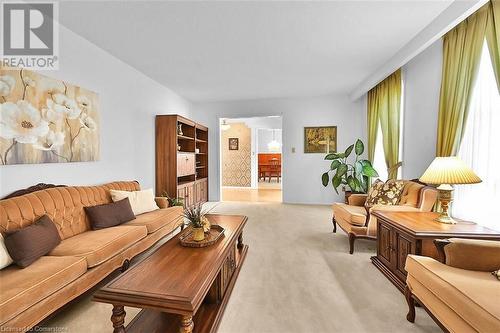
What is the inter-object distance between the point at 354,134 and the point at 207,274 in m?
5.40

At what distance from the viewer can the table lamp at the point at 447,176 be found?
6.84 ft

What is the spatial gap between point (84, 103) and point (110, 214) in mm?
1485

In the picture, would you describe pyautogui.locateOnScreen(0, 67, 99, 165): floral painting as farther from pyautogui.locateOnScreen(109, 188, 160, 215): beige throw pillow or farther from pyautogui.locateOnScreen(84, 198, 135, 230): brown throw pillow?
pyautogui.locateOnScreen(84, 198, 135, 230): brown throw pillow

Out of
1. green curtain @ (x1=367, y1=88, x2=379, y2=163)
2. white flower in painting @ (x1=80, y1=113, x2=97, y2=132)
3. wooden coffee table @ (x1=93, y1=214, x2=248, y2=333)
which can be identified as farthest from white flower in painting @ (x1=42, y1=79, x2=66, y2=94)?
green curtain @ (x1=367, y1=88, x2=379, y2=163)

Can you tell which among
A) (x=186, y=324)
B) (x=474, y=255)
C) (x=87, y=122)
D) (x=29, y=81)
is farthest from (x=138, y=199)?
(x=474, y=255)

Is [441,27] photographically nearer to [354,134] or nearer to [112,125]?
[354,134]

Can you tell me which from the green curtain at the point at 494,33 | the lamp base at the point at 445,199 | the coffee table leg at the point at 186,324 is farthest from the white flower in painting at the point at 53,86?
the green curtain at the point at 494,33

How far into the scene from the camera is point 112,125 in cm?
353

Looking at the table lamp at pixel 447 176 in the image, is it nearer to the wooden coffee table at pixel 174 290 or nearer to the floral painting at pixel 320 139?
the wooden coffee table at pixel 174 290

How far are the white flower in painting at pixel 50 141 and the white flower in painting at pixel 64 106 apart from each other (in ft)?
0.84

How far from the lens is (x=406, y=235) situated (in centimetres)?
212

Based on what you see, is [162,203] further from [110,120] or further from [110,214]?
[110,120]

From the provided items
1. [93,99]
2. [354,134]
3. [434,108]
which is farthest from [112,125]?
[354,134]

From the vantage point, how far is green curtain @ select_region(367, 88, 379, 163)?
16.1 feet
